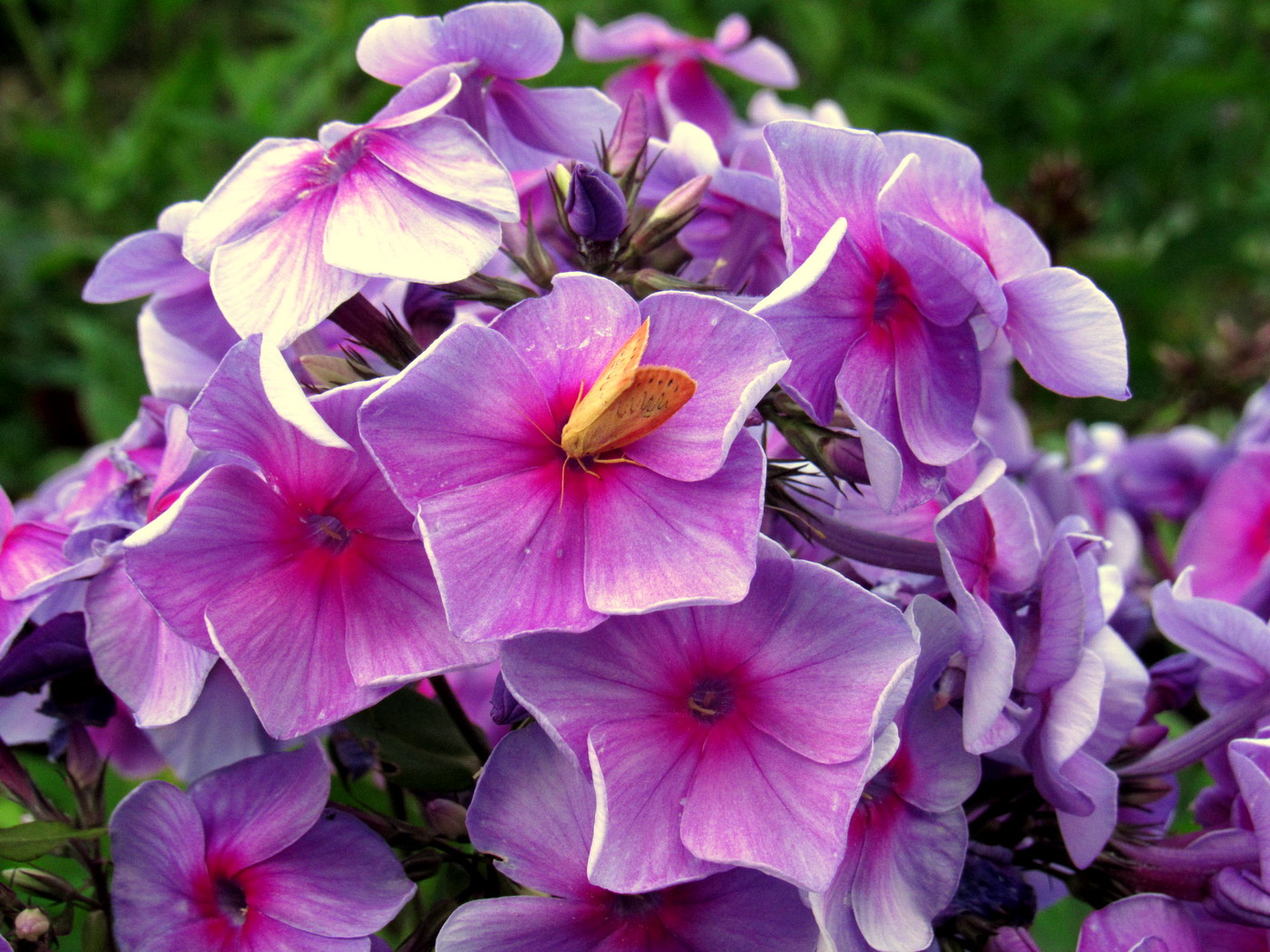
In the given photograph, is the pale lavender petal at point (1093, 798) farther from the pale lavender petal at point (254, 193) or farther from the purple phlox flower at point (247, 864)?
the pale lavender petal at point (254, 193)

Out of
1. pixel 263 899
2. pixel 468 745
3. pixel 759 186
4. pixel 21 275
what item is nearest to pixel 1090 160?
pixel 759 186

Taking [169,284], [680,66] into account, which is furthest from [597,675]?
[680,66]

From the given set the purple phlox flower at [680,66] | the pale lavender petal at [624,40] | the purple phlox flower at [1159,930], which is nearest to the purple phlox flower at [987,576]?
the purple phlox flower at [1159,930]

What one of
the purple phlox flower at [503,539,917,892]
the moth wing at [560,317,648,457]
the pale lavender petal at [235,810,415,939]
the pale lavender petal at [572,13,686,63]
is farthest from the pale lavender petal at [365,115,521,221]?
the pale lavender petal at [572,13,686,63]

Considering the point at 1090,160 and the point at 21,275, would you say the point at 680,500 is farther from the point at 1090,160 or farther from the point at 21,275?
the point at 21,275

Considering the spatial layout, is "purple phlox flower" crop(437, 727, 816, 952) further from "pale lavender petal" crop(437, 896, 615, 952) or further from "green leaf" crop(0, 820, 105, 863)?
"green leaf" crop(0, 820, 105, 863)

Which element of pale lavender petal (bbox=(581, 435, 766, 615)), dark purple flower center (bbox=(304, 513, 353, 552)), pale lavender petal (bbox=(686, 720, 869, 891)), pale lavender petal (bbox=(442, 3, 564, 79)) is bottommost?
pale lavender petal (bbox=(686, 720, 869, 891))
